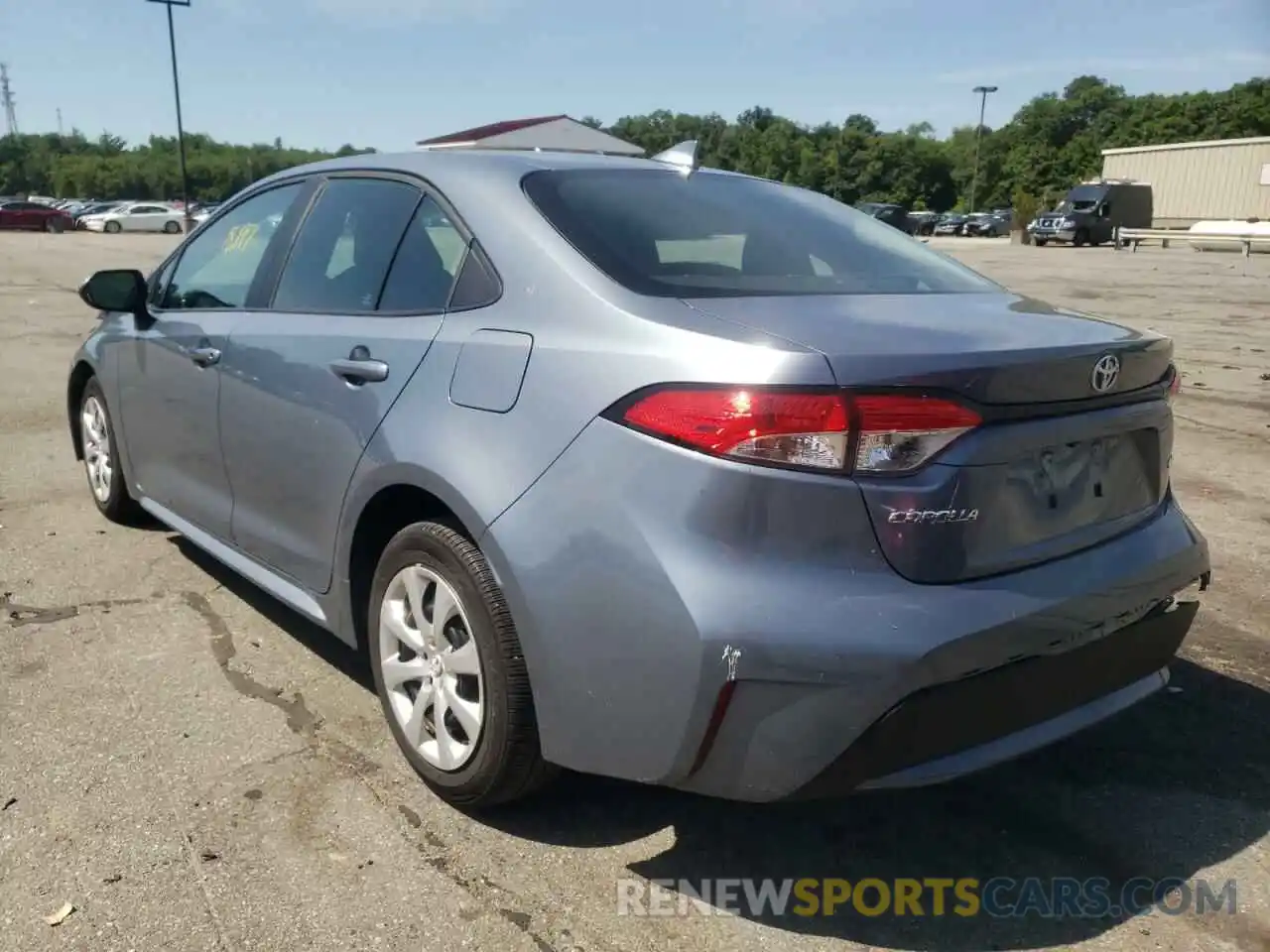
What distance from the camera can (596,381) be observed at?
7.60ft

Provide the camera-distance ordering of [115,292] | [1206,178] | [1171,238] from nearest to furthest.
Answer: [115,292]
[1171,238]
[1206,178]

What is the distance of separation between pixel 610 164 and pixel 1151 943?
2425mm

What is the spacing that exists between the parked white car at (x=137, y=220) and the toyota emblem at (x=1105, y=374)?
54060 millimetres

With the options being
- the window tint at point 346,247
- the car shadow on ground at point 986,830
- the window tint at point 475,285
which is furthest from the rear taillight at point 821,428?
the window tint at point 346,247

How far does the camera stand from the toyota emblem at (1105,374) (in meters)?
2.42

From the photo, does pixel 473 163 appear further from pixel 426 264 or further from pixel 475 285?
pixel 475 285

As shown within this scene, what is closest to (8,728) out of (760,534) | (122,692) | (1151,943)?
(122,692)

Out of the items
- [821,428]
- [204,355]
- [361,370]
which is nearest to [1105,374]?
[821,428]

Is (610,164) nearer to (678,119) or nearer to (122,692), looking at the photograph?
(122,692)

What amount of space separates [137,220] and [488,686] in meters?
55.2

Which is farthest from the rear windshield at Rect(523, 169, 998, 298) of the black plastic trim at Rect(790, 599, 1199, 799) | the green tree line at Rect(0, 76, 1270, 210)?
the green tree line at Rect(0, 76, 1270, 210)

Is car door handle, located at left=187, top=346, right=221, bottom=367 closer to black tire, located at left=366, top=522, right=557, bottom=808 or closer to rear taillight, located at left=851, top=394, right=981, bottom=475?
black tire, located at left=366, top=522, right=557, bottom=808

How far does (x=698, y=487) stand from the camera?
84.0 inches

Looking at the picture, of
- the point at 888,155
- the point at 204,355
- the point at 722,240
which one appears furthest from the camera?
the point at 888,155
